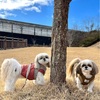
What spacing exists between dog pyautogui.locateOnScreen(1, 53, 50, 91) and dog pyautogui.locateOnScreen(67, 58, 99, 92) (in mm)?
701

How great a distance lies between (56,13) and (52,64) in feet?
3.55

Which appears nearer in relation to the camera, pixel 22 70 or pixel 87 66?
pixel 87 66

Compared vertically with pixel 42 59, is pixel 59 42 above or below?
above

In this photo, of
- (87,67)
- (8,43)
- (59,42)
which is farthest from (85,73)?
(8,43)

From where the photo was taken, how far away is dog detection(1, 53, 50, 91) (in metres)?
5.44

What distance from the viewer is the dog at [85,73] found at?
5.42 m

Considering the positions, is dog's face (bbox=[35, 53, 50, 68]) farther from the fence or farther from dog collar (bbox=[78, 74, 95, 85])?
the fence

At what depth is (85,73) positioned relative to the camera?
5.56m

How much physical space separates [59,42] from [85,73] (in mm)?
917

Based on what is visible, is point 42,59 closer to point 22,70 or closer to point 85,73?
point 22,70

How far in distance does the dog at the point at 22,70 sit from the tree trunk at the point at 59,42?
28cm

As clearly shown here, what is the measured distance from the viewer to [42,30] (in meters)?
29.1

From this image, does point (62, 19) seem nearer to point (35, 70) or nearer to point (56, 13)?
point (56, 13)

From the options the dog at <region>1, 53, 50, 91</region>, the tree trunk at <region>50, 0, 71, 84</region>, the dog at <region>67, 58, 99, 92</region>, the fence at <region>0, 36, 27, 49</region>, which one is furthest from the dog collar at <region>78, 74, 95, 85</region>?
the fence at <region>0, 36, 27, 49</region>
